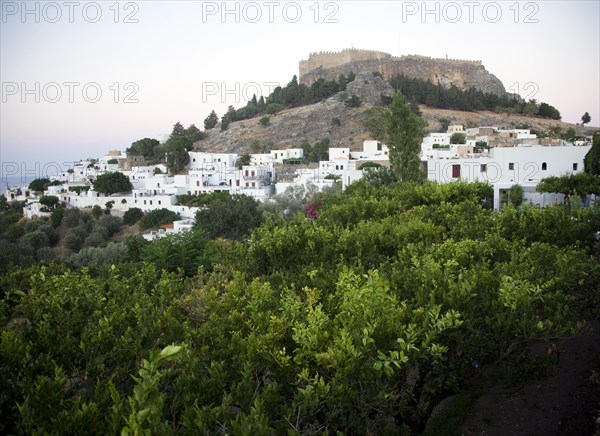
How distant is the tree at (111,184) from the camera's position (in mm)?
44469

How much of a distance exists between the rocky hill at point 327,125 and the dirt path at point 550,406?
170 ft

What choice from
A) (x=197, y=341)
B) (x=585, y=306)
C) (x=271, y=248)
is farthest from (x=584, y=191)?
(x=197, y=341)

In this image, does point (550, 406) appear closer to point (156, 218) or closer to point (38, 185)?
point (156, 218)

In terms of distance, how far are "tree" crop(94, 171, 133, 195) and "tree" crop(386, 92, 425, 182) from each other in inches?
1191

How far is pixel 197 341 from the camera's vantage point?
454 cm

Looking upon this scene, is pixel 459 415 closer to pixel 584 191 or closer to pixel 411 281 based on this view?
pixel 411 281

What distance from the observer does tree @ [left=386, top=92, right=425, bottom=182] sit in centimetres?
2167

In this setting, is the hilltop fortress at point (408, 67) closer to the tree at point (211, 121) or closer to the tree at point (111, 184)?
the tree at point (211, 121)

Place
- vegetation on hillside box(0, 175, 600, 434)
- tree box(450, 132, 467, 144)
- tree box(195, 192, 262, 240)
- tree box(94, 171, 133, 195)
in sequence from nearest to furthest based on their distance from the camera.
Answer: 1. vegetation on hillside box(0, 175, 600, 434)
2. tree box(195, 192, 262, 240)
3. tree box(94, 171, 133, 195)
4. tree box(450, 132, 467, 144)

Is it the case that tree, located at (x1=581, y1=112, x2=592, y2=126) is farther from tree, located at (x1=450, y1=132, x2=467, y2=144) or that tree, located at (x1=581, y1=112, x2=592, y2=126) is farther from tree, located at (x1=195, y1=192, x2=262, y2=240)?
tree, located at (x1=195, y1=192, x2=262, y2=240)

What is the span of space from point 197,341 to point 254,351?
2.50ft

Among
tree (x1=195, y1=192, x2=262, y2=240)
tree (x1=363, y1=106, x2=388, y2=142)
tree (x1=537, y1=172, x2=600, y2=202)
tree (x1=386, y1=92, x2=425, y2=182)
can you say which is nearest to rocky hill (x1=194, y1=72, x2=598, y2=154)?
tree (x1=363, y1=106, x2=388, y2=142)

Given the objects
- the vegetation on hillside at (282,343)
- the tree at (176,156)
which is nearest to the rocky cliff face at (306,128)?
the tree at (176,156)

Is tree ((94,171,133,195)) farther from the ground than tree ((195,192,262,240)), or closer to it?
farther from the ground
